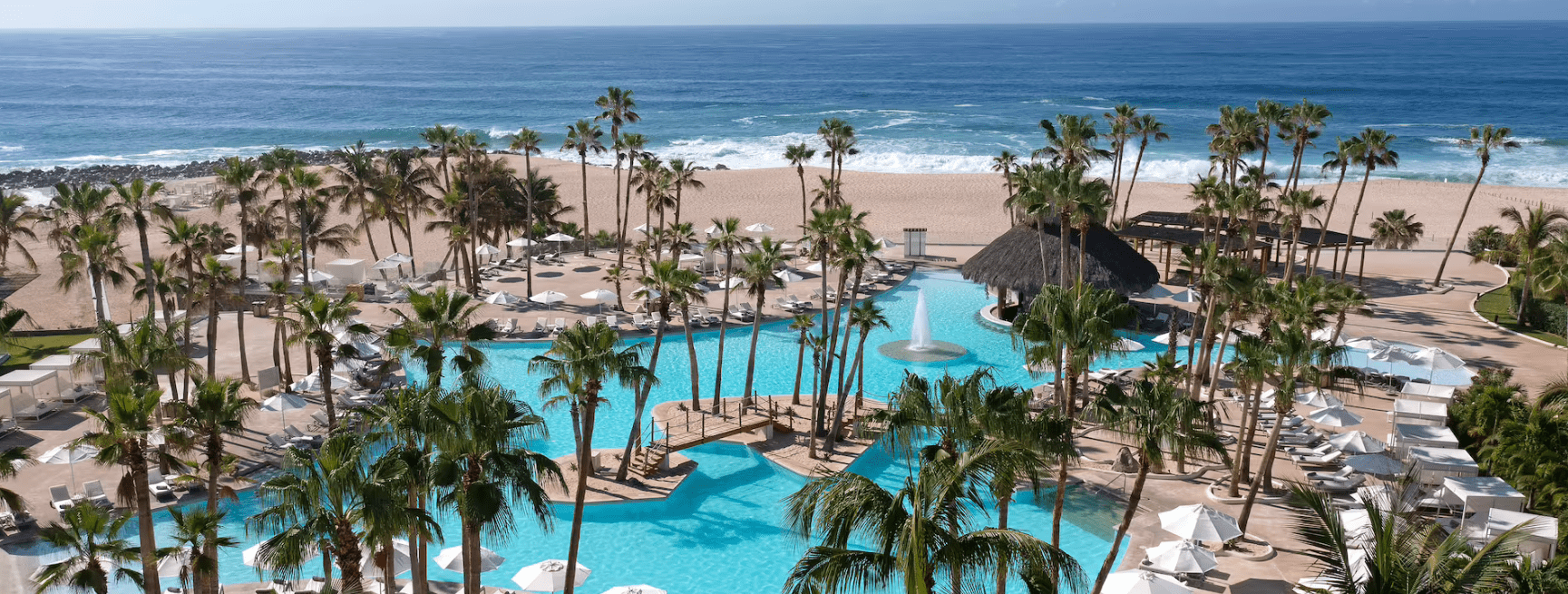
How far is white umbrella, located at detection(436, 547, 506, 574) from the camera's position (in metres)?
20.4

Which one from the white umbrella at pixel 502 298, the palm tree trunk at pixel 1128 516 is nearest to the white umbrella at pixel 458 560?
the palm tree trunk at pixel 1128 516

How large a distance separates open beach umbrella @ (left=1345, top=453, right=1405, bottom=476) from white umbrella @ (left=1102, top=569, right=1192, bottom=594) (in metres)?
7.95

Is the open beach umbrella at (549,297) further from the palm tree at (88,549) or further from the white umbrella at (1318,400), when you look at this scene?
the white umbrella at (1318,400)

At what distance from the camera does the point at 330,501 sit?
50.2 feet

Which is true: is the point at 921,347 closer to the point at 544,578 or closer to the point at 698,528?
the point at 698,528

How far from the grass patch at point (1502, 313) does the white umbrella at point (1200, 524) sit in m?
22.0

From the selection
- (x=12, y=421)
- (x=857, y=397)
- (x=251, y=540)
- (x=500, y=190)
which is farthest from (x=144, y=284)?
(x=500, y=190)

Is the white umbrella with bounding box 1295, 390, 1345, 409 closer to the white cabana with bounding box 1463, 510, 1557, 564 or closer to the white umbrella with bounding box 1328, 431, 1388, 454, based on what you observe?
the white umbrella with bounding box 1328, 431, 1388, 454

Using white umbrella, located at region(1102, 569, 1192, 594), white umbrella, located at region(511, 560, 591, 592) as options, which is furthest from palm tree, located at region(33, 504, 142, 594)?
white umbrella, located at region(1102, 569, 1192, 594)

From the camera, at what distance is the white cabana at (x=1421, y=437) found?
25.5 m

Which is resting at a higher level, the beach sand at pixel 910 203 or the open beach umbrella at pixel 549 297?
the beach sand at pixel 910 203

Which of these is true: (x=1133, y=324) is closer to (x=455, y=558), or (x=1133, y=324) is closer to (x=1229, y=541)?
(x=1229, y=541)

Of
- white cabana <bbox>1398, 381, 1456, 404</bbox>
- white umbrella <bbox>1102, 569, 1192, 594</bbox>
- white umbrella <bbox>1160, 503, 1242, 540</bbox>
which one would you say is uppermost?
white cabana <bbox>1398, 381, 1456, 404</bbox>

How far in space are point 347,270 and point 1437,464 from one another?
38506mm
